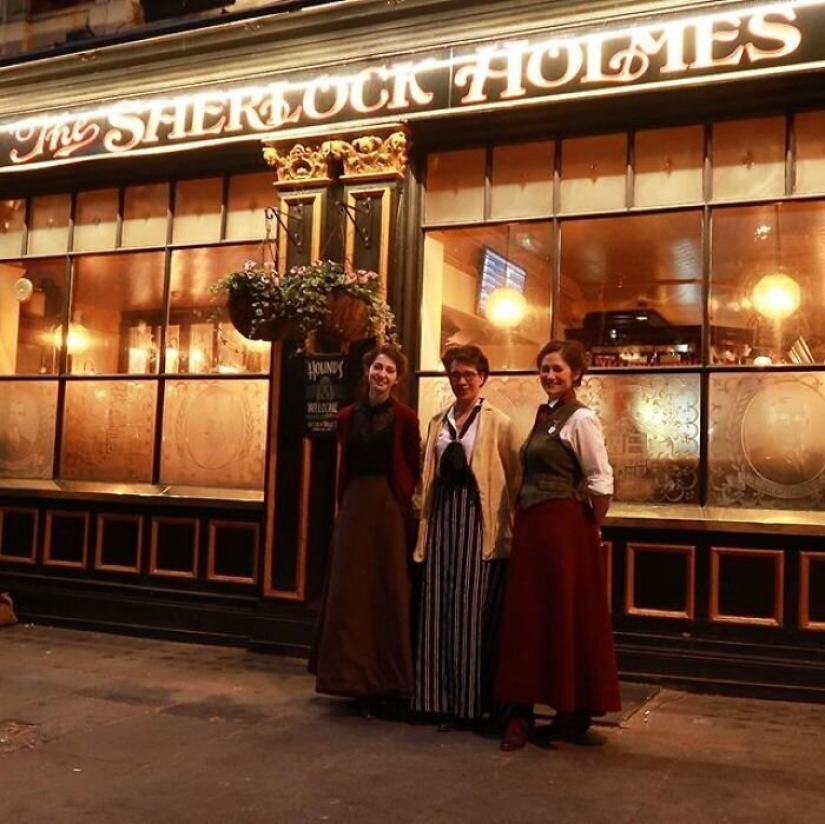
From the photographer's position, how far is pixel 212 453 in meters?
8.24

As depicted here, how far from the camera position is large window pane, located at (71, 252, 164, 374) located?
8.64m

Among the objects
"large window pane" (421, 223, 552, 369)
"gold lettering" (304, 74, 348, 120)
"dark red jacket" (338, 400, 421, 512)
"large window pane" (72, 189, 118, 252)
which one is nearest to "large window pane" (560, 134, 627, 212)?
"large window pane" (421, 223, 552, 369)

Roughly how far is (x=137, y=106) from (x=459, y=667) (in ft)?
17.9

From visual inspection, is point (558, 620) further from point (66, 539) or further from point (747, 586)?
point (66, 539)

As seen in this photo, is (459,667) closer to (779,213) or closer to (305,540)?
(305,540)

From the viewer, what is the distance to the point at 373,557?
5652 mm

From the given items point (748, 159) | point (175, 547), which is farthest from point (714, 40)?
point (175, 547)

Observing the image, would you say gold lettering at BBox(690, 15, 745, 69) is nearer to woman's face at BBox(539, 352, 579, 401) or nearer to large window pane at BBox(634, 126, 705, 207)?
large window pane at BBox(634, 126, 705, 207)

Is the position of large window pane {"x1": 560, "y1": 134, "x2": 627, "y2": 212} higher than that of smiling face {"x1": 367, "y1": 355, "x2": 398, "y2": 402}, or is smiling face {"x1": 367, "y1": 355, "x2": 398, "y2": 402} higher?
large window pane {"x1": 560, "y1": 134, "x2": 627, "y2": 212}

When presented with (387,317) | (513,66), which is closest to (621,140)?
(513,66)

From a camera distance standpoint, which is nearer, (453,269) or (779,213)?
(779,213)

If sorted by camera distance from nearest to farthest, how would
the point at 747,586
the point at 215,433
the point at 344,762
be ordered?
1. the point at 344,762
2. the point at 747,586
3. the point at 215,433

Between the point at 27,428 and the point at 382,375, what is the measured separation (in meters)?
4.68

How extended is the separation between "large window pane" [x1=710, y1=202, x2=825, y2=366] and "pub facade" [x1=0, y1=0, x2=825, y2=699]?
18 mm
